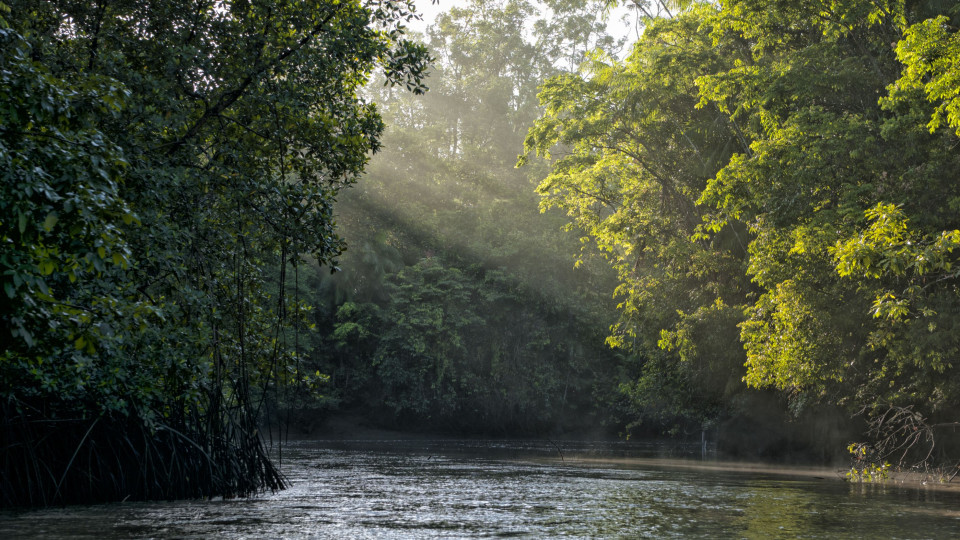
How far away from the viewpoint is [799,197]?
59.2ft

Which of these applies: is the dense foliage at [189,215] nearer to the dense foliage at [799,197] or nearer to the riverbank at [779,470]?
the dense foliage at [799,197]

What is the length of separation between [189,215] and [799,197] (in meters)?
12.8

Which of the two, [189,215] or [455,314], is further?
[455,314]

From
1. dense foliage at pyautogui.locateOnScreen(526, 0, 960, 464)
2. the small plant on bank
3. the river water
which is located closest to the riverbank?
the small plant on bank

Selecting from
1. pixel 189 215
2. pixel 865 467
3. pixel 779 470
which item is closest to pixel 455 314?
pixel 779 470

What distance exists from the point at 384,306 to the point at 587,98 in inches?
619

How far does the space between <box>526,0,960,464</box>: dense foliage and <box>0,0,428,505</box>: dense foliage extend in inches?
367

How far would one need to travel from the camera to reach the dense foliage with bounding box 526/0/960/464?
16281 millimetres

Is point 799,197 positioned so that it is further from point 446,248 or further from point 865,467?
point 446,248

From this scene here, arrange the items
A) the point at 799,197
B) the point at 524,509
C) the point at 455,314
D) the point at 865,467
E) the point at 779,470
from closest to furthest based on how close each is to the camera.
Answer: the point at 524,509 < the point at 799,197 < the point at 865,467 < the point at 779,470 < the point at 455,314

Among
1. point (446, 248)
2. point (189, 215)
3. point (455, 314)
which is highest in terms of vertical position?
point (446, 248)

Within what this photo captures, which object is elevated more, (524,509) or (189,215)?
(189,215)

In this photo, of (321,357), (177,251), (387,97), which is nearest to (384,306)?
(321,357)

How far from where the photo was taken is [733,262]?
80.8 ft
